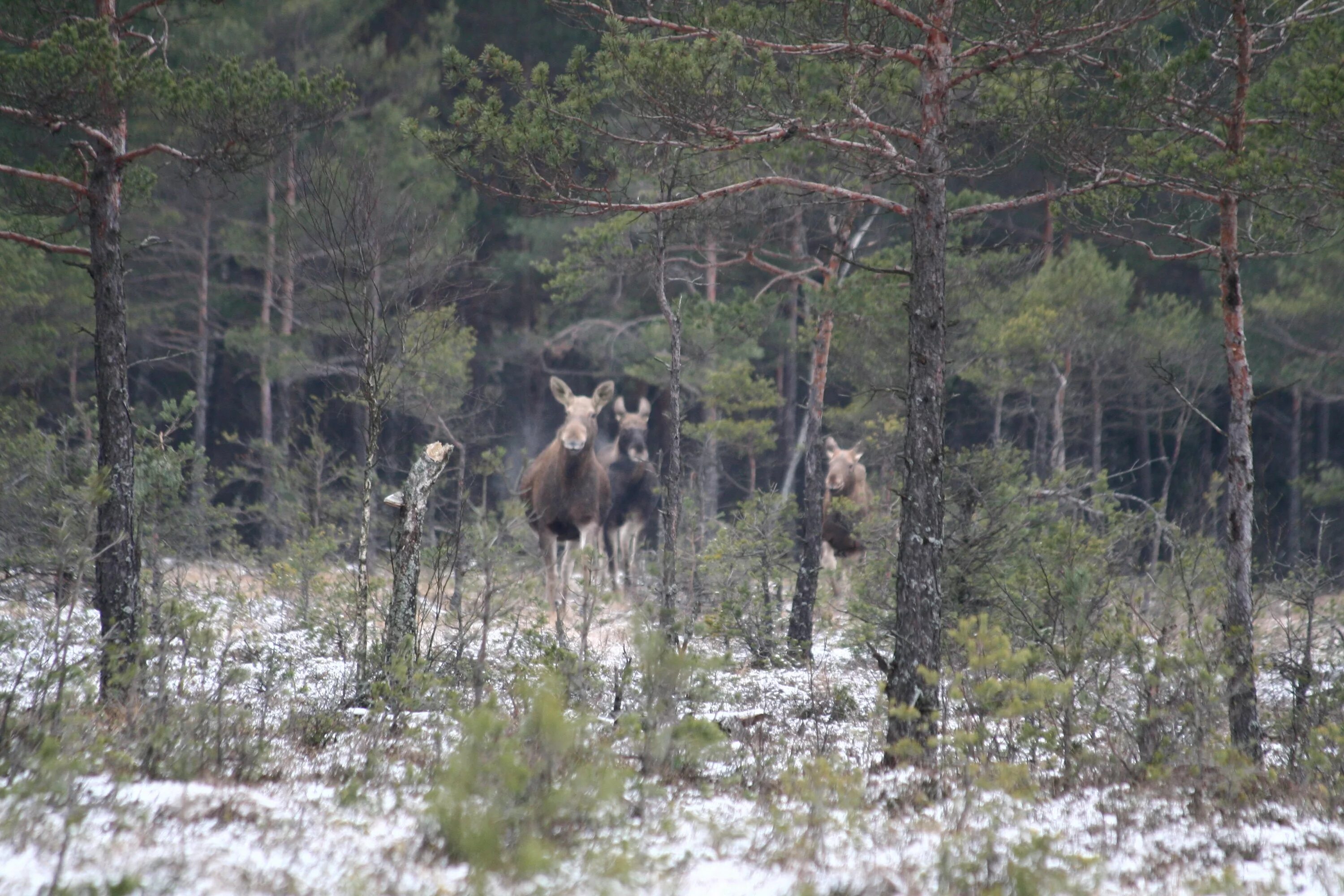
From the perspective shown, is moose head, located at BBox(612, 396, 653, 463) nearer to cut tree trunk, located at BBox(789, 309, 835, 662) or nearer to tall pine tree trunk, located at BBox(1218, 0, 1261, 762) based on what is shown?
cut tree trunk, located at BBox(789, 309, 835, 662)

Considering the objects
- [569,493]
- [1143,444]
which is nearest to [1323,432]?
[1143,444]

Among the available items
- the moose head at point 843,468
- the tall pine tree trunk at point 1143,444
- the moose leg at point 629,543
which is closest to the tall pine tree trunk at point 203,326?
the moose leg at point 629,543

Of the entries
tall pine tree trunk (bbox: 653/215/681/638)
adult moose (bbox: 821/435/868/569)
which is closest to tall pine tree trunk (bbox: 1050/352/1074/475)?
adult moose (bbox: 821/435/868/569)

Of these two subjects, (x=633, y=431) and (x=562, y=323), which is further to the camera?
(x=562, y=323)

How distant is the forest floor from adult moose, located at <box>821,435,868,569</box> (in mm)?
9801

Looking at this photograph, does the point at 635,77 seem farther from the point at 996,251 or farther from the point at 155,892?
the point at 996,251

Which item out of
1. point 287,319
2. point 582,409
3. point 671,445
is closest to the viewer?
point 671,445

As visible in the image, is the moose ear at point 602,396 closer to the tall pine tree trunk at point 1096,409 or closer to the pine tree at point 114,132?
the pine tree at point 114,132

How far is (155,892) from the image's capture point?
314 centimetres

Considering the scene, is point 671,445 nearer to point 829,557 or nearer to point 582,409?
point 582,409

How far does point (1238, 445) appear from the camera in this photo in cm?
711

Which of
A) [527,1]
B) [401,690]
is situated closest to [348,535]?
[401,690]

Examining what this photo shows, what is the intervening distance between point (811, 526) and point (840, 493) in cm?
560

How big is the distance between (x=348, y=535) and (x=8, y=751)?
941cm
